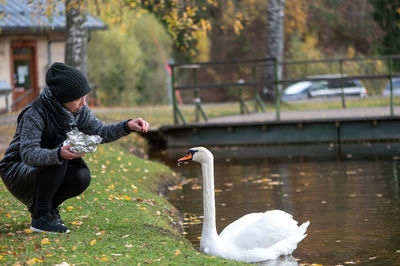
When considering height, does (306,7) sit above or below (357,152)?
above

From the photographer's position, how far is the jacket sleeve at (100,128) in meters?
7.58

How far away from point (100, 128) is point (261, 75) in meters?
32.6

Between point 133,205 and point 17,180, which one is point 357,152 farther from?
point 17,180

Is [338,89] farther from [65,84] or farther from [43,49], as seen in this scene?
[65,84]

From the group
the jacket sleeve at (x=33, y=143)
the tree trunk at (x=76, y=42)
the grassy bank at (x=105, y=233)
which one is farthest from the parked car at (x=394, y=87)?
the jacket sleeve at (x=33, y=143)

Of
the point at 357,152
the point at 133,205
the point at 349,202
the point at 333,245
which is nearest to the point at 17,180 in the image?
the point at 133,205

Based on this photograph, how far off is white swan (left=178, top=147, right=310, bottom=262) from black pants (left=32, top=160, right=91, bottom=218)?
111 cm

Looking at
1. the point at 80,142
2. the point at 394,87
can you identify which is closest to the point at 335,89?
the point at 394,87

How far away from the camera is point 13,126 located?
20141mm

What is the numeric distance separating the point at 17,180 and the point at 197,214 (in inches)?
161

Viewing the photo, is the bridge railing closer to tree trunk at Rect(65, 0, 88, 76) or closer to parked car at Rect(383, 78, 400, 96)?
parked car at Rect(383, 78, 400, 96)

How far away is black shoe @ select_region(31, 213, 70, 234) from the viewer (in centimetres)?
732

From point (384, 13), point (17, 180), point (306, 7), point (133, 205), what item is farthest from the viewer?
point (306, 7)

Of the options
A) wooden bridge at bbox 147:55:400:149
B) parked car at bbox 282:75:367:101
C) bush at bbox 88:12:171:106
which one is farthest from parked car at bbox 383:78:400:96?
bush at bbox 88:12:171:106
